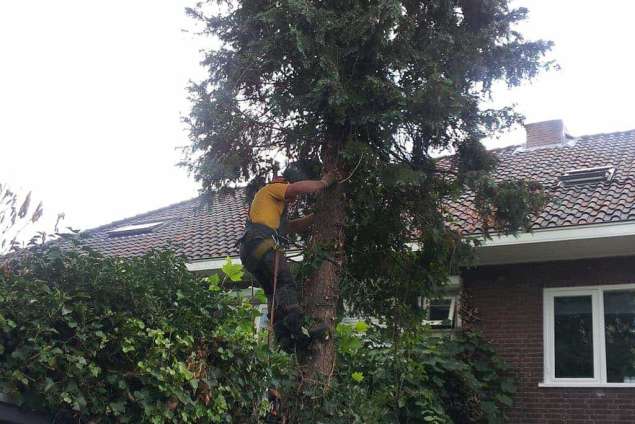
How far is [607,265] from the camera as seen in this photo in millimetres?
10891

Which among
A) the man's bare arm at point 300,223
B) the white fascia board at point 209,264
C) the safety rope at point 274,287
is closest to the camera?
the safety rope at point 274,287

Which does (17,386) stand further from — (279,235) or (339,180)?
(339,180)

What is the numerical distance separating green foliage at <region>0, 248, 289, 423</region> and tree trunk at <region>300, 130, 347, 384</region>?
39cm

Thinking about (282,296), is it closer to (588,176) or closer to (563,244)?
(563,244)

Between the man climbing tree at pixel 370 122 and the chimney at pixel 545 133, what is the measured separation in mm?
8336

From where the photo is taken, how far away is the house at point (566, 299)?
34.1 feet

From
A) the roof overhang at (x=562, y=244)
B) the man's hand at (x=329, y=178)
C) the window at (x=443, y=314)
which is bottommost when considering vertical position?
the window at (x=443, y=314)

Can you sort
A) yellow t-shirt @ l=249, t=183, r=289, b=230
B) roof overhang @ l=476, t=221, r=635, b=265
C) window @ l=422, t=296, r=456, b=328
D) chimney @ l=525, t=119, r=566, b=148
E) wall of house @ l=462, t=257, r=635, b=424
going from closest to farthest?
yellow t-shirt @ l=249, t=183, r=289, b=230 → roof overhang @ l=476, t=221, r=635, b=265 → wall of house @ l=462, t=257, r=635, b=424 → window @ l=422, t=296, r=456, b=328 → chimney @ l=525, t=119, r=566, b=148

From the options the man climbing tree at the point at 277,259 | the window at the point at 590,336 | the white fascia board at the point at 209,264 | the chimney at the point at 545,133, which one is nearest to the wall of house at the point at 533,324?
the window at the point at 590,336

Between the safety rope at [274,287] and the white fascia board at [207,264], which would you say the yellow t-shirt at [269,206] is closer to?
the safety rope at [274,287]

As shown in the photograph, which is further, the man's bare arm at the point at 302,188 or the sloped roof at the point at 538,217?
the sloped roof at the point at 538,217

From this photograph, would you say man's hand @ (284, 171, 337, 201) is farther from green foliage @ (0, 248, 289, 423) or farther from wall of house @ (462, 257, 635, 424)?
wall of house @ (462, 257, 635, 424)

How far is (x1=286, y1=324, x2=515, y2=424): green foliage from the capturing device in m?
8.20

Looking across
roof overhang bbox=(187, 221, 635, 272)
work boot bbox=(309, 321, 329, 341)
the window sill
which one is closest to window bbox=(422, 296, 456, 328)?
roof overhang bbox=(187, 221, 635, 272)
